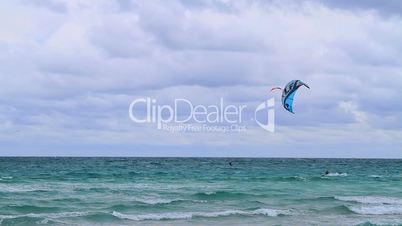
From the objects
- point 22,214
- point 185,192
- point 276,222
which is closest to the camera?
point 276,222

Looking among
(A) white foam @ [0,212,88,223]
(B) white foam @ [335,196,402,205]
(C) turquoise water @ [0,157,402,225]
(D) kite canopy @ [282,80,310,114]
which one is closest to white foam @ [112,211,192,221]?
(C) turquoise water @ [0,157,402,225]

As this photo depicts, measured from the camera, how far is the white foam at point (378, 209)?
26.8 m

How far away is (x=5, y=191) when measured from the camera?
35.3 m

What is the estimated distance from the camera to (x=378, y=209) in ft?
91.1

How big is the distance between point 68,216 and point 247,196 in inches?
469

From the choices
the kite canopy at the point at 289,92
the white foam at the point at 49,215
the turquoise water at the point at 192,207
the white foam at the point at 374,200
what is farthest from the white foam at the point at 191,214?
the kite canopy at the point at 289,92

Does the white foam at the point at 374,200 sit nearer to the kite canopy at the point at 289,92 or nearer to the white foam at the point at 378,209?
the white foam at the point at 378,209

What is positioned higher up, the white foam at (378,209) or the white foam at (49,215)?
the white foam at (378,209)

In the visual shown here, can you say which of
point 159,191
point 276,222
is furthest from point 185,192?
point 276,222

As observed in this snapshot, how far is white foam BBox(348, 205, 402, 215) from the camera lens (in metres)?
26.8

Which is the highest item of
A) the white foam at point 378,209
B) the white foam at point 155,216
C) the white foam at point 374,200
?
the white foam at point 374,200

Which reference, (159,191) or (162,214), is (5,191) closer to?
(159,191)

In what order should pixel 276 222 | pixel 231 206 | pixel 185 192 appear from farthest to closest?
1. pixel 185 192
2. pixel 231 206
3. pixel 276 222

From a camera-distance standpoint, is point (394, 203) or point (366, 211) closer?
point (366, 211)
